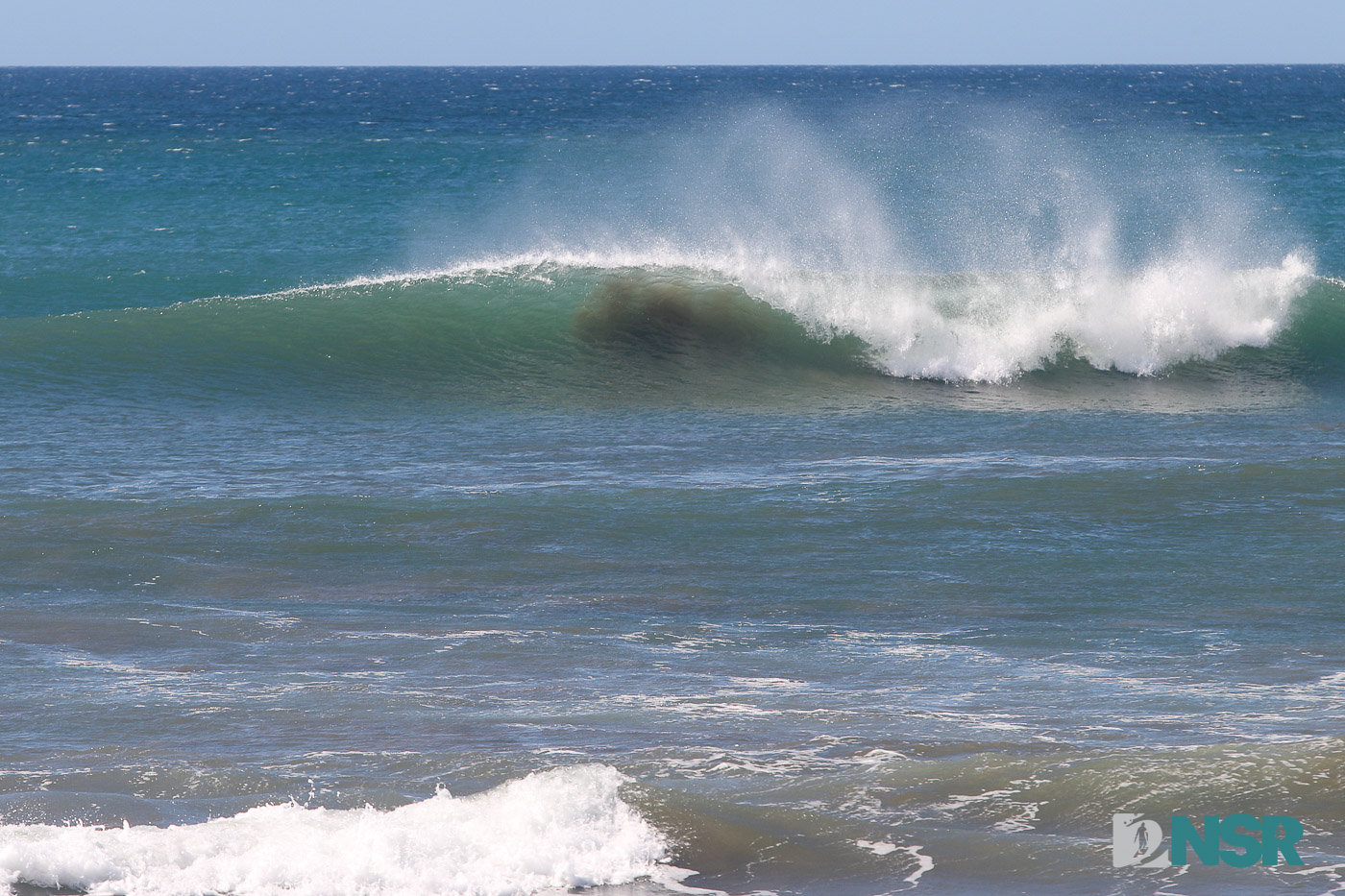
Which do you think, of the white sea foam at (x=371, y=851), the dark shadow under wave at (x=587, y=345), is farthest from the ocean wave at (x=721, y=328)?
the white sea foam at (x=371, y=851)

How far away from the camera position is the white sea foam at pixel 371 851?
4.09m

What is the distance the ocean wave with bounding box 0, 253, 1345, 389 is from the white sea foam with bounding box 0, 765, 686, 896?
9.06m

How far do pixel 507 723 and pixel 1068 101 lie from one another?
64.8m

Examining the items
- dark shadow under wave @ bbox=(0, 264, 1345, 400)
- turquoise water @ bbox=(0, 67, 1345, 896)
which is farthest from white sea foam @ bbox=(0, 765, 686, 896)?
dark shadow under wave @ bbox=(0, 264, 1345, 400)

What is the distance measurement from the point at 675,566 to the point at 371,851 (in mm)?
Result: 3668

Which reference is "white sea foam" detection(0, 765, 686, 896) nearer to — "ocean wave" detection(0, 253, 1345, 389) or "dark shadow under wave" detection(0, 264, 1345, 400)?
"dark shadow under wave" detection(0, 264, 1345, 400)

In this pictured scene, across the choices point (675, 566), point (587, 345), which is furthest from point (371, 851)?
point (587, 345)

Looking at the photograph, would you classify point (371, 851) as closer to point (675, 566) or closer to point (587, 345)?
point (675, 566)

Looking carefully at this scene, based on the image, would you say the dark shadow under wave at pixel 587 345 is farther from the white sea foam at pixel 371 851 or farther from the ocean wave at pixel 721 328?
the white sea foam at pixel 371 851

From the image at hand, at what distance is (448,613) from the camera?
22.7 feet

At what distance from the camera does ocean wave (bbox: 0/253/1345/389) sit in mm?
13688

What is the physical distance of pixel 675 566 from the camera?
25.3 ft

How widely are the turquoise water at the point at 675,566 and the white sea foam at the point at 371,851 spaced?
0.5 inches

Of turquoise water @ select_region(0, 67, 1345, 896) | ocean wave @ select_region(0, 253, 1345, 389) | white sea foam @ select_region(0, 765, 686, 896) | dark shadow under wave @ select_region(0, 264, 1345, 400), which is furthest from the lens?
ocean wave @ select_region(0, 253, 1345, 389)
